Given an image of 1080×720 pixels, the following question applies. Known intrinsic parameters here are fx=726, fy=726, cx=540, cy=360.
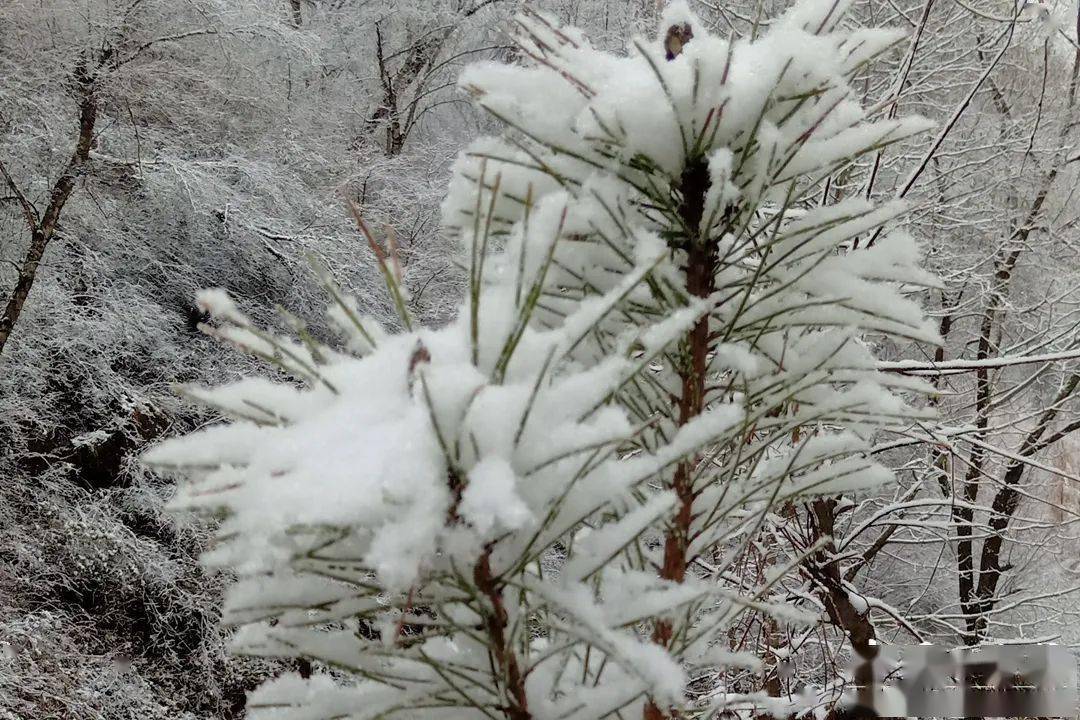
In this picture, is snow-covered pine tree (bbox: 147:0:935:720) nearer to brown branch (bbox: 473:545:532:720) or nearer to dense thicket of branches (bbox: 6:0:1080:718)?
brown branch (bbox: 473:545:532:720)

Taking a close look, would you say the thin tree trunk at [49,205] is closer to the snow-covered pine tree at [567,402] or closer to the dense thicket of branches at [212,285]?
the dense thicket of branches at [212,285]

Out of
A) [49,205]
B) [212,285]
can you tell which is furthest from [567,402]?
[212,285]

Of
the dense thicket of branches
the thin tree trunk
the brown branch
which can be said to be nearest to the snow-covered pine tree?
the brown branch

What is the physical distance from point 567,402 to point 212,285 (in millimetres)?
4518

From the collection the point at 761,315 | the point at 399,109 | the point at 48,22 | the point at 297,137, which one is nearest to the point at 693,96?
the point at 761,315

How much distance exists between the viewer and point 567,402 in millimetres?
439

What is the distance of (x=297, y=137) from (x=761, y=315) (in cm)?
500

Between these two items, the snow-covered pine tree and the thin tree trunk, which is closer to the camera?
the snow-covered pine tree

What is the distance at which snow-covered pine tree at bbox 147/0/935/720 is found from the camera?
0.40 meters

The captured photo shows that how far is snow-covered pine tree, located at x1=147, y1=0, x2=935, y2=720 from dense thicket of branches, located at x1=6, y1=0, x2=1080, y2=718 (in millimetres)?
1853

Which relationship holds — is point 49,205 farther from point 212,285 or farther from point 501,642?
point 501,642

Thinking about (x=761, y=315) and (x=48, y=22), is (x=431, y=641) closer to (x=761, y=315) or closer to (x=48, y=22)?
(x=761, y=315)

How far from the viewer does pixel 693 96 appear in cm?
62

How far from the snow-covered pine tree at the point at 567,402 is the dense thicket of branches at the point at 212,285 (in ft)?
6.08
